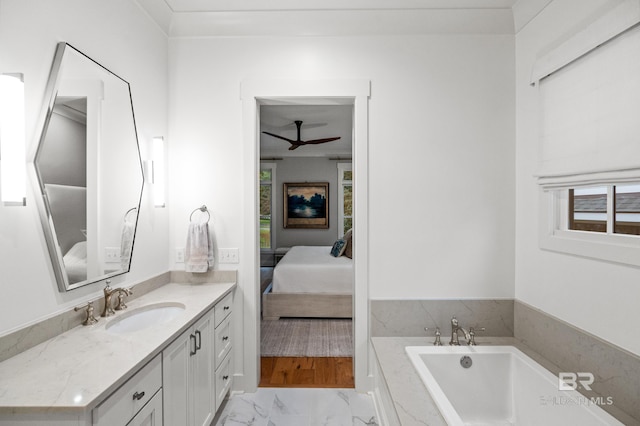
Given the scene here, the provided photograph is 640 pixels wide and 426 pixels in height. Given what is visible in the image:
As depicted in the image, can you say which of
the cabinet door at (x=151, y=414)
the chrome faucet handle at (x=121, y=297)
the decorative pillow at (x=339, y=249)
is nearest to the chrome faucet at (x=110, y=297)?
the chrome faucet handle at (x=121, y=297)

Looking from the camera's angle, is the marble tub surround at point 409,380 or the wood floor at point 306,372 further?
the wood floor at point 306,372

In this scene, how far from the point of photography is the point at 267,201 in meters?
6.64

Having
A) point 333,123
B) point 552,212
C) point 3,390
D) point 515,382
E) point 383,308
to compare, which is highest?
point 333,123

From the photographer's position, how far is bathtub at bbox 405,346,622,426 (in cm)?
173

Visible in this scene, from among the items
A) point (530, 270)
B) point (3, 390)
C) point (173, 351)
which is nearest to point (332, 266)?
point (530, 270)

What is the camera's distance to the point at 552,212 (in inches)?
76.0

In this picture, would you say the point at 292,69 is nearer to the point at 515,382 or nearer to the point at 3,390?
the point at 3,390

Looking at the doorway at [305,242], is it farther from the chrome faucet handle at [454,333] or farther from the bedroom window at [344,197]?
the chrome faucet handle at [454,333]

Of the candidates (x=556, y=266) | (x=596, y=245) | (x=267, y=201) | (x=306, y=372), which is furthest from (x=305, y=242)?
(x=596, y=245)

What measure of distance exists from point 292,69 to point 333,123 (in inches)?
100

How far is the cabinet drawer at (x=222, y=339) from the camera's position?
6.46ft

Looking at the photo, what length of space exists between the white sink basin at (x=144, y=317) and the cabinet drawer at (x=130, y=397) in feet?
1.37

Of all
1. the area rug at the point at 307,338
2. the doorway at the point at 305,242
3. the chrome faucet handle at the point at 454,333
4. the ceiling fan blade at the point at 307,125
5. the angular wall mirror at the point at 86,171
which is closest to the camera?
the angular wall mirror at the point at 86,171

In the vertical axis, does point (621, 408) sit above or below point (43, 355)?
below
